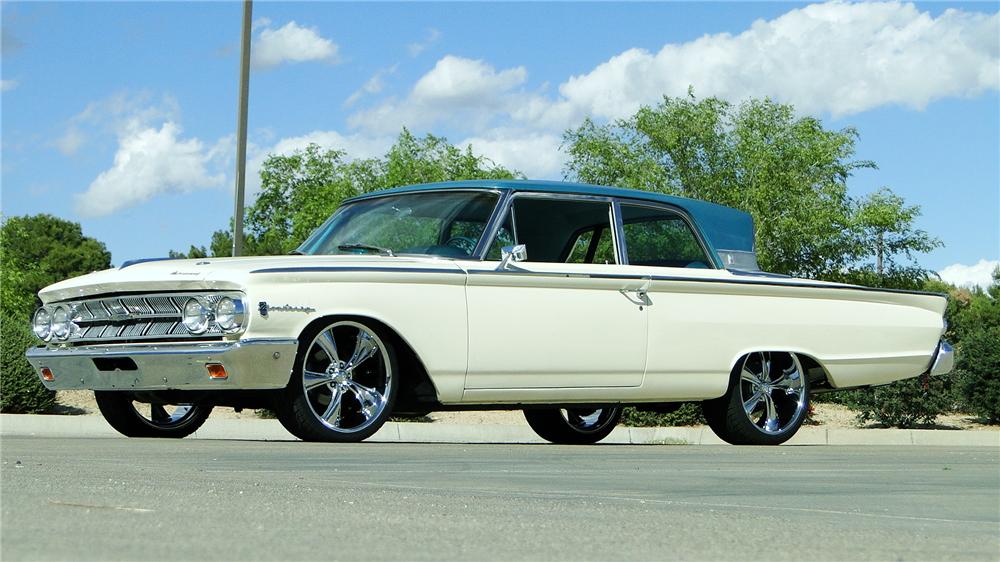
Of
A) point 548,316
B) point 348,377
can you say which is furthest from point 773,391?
point 348,377

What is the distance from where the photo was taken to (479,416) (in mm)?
21875

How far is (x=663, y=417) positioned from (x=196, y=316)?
42.1ft

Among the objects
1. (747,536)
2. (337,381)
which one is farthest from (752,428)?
(747,536)

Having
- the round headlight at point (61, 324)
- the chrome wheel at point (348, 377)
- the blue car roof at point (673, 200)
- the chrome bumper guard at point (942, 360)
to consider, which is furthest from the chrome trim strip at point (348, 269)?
the chrome bumper guard at point (942, 360)

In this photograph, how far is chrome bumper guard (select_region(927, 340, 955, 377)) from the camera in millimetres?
11102

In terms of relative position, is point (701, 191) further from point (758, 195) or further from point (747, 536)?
point (747, 536)

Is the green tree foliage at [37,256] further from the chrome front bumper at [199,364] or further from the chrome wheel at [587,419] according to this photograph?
the chrome front bumper at [199,364]

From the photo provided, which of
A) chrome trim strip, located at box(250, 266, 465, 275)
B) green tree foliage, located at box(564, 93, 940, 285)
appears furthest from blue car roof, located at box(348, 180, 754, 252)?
green tree foliage, located at box(564, 93, 940, 285)

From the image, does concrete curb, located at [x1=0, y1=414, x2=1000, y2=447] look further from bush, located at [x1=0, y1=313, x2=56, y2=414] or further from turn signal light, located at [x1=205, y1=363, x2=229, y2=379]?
turn signal light, located at [x1=205, y1=363, x2=229, y2=379]

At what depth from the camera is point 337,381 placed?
8.13m

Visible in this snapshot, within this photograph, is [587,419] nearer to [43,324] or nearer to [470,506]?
[43,324]

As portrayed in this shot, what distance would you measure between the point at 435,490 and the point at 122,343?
355 cm

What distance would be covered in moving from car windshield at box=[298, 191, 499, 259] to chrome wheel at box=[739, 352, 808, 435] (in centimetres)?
242

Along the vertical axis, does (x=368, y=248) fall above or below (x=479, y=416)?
above
